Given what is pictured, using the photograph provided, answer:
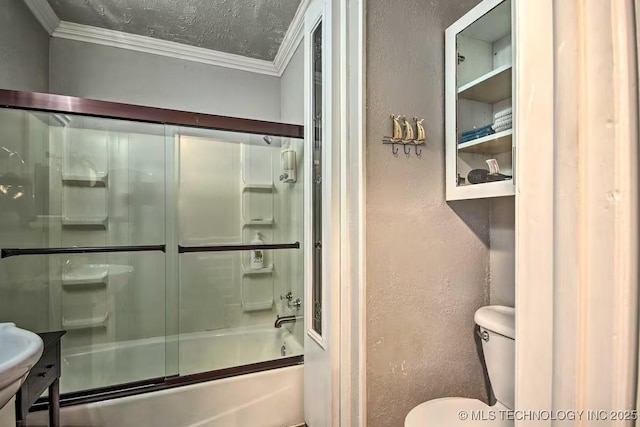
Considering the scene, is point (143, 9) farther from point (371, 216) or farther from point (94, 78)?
point (371, 216)

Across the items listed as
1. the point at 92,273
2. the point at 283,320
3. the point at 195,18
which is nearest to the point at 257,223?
the point at 283,320

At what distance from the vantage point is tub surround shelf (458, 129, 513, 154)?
110cm

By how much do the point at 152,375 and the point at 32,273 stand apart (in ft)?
3.03

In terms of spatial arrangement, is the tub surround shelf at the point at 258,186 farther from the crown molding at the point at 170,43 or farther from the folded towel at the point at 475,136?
the folded towel at the point at 475,136

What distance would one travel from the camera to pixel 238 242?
2.35m

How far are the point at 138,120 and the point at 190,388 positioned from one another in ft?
4.82

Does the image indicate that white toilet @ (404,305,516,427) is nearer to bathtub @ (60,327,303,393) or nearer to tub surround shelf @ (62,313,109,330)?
bathtub @ (60,327,303,393)

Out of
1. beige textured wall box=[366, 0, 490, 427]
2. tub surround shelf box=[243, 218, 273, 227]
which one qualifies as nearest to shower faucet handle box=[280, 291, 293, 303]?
tub surround shelf box=[243, 218, 273, 227]

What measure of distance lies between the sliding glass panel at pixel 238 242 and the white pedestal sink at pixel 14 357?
3.59 feet

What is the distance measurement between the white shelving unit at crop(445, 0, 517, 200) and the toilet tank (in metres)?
0.48

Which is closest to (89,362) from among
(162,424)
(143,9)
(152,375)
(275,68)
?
(152,375)

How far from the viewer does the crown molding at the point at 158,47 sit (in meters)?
2.01

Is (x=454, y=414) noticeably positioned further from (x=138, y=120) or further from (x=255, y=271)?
(x=138, y=120)

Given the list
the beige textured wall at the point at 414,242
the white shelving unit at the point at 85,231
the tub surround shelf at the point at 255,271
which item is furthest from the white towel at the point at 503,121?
the white shelving unit at the point at 85,231
